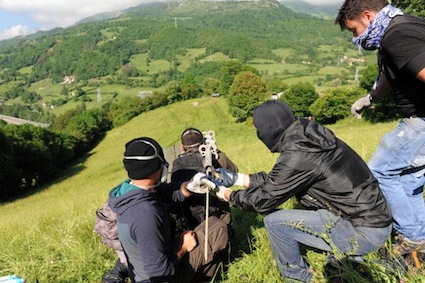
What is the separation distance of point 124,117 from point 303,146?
73.7m

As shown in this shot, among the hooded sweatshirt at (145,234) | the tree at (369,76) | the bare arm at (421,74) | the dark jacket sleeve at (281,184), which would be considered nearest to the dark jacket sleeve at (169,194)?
the hooded sweatshirt at (145,234)

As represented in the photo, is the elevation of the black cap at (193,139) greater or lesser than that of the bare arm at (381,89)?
lesser

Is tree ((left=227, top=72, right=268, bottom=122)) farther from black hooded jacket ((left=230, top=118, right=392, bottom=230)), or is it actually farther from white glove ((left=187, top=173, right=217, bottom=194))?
black hooded jacket ((left=230, top=118, right=392, bottom=230))

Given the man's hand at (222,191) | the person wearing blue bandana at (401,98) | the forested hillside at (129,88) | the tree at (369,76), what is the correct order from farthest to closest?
the forested hillside at (129,88), the tree at (369,76), the man's hand at (222,191), the person wearing blue bandana at (401,98)

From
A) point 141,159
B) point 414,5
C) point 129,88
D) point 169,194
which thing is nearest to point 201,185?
point 169,194

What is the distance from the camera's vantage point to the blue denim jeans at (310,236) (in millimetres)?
2811

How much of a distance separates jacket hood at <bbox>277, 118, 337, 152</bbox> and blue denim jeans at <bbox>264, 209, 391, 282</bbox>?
623mm

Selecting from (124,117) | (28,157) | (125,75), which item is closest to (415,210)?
(28,157)

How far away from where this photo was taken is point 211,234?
3.36 meters

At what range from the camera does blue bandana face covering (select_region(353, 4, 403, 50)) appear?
259cm

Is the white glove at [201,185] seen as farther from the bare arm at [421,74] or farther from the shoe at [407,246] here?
the bare arm at [421,74]

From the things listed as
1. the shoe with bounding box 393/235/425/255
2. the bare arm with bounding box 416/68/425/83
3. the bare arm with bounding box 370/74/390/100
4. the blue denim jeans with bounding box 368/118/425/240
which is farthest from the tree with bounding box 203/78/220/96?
the bare arm with bounding box 416/68/425/83

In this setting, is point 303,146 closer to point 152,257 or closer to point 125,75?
point 152,257

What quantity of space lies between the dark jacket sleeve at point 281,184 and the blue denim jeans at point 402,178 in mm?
787
